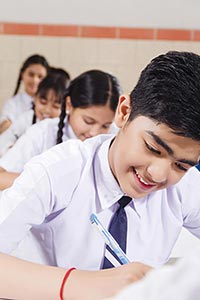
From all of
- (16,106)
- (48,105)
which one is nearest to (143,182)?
(48,105)

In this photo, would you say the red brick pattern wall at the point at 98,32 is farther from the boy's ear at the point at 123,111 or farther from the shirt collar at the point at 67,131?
the boy's ear at the point at 123,111

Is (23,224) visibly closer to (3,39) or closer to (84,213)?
(84,213)

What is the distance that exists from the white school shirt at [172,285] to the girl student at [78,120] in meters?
1.41

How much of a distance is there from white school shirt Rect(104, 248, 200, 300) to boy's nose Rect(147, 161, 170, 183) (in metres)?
0.52

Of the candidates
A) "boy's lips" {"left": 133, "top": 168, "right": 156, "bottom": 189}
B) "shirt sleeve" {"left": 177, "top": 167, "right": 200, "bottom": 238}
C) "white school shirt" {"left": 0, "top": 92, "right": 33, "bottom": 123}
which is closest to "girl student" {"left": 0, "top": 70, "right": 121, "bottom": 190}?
"shirt sleeve" {"left": 177, "top": 167, "right": 200, "bottom": 238}

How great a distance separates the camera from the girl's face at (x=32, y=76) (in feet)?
12.0

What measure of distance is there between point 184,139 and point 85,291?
27 cm

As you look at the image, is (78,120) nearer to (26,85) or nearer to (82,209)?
(82,209)

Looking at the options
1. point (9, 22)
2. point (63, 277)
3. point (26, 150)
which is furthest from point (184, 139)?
point (9, 22)

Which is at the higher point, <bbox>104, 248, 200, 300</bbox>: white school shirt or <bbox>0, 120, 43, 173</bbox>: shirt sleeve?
<bbox>104, 248, 200, 300</bbox>: white school shirt

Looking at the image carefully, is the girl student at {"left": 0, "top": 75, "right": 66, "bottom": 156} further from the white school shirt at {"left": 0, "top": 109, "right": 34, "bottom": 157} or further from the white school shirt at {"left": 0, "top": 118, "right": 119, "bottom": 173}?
the white school shirt at {"left": 0, "top": 118, "right": 119, "bottom": 173}

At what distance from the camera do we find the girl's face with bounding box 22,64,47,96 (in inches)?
144

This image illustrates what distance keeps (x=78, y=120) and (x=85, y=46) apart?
→ 2.01 meters

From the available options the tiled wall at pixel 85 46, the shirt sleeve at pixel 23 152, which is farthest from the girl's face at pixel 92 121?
the tiled wall at pixel 85 46
